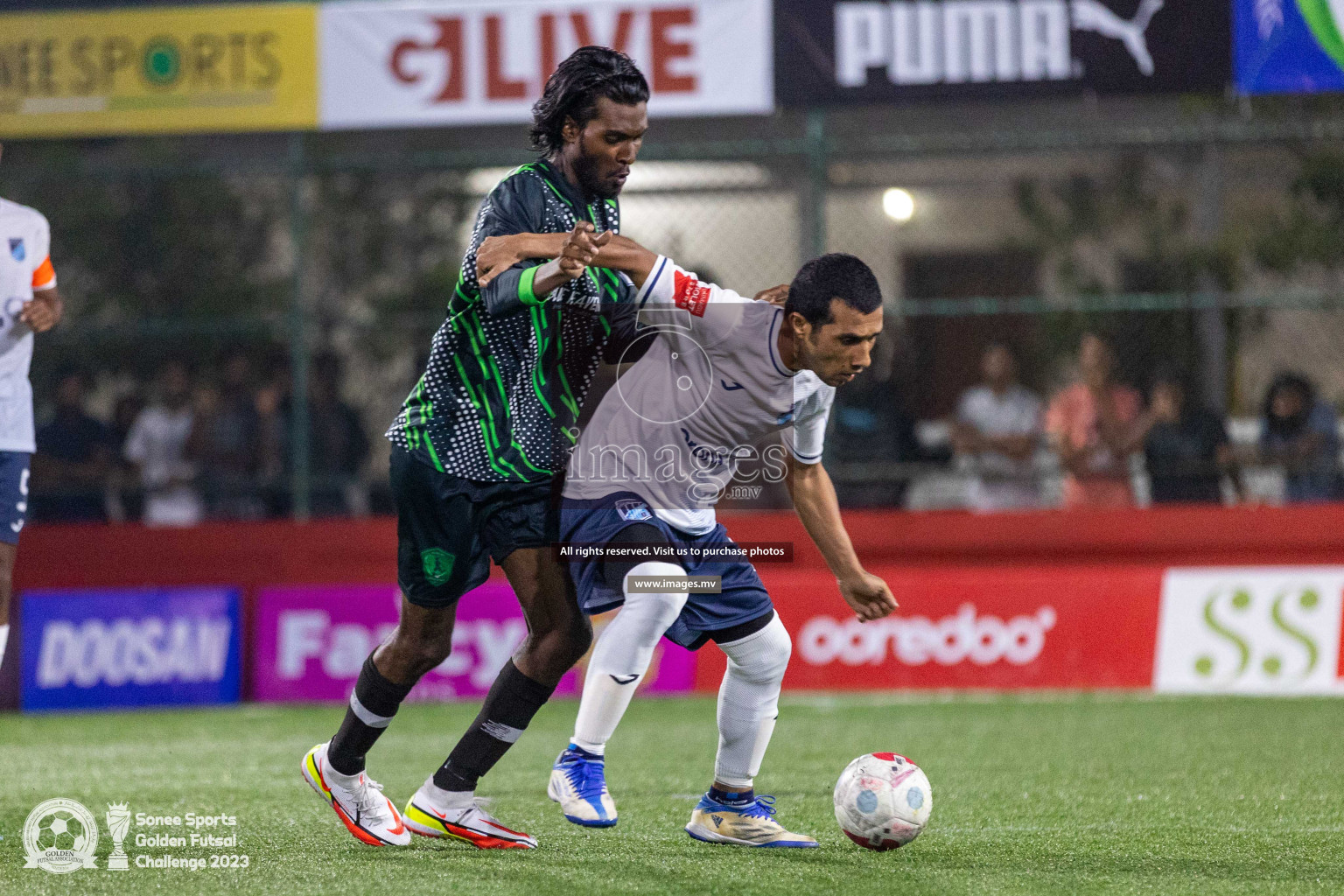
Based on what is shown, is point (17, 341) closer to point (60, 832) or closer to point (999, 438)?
point (60, 832)

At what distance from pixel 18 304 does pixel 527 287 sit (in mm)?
2540

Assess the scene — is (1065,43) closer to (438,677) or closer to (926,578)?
(926,578)

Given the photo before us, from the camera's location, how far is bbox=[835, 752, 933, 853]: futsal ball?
4.60 meters

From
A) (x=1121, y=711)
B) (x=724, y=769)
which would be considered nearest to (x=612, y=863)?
(x=724, y=769)


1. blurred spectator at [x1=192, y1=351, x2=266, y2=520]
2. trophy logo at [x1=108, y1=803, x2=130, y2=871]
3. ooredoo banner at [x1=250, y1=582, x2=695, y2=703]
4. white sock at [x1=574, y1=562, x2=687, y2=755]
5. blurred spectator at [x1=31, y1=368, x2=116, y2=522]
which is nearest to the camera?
trophy logo at [x1=108, y1=803, x2=130, y2=871]

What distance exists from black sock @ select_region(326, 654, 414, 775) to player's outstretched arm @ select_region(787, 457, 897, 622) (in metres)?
1.31

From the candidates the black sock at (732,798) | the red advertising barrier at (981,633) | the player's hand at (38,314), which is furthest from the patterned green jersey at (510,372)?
the red advertising barrier at (981,633)

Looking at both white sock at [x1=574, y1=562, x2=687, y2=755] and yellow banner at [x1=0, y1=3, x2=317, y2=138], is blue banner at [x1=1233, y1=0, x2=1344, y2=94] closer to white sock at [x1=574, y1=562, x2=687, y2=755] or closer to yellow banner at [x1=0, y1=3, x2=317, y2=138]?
yellow banner at [x1=0, y1=3, x2=317, y2=138]

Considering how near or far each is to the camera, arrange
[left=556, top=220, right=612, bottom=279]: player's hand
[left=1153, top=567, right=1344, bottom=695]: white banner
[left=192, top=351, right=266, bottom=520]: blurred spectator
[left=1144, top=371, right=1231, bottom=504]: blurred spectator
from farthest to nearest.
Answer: [left=192, top=351, right=266, bottom=520]: blurred spectator < [left=1144, top=371, right=1231, bottom=504]: blurred spectator < [left=1153, top=567, right=1344, bottom=695]: white banner < [left=556, top=220, right=612, bottom=279]: player's hand

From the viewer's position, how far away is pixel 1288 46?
34.5ft

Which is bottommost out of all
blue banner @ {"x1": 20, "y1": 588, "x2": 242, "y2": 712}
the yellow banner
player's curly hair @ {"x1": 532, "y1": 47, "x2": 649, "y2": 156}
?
blue banner @ {"x1": 20, "y1": 588, "x2": 242, "y2": 712}

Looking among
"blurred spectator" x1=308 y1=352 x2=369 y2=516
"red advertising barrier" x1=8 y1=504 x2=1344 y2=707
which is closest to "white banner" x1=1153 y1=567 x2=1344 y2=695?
"red advertising barrier" x1=8 y1=504 x2=1344 y2=707

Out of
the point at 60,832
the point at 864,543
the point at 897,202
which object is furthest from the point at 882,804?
the point at 897,202

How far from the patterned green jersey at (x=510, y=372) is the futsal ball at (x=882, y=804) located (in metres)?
1.27
